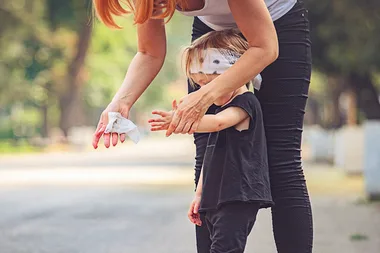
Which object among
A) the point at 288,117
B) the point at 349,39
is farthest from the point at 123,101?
the point at 349,39

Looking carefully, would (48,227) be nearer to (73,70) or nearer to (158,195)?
(158,195)

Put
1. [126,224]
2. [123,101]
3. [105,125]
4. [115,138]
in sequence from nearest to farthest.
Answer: [115,138], [105,125], [123,101], [126,224]

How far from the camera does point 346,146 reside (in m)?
19.9

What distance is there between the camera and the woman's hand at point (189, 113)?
3.09m

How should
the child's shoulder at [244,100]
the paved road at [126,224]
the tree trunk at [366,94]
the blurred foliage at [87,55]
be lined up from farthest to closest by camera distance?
the tree trunk at [366,94] → the blurred foliage at [87,55] → the paved road at [126,224] → the child's shoulder at [244,100]

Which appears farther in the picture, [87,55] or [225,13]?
[87,55]

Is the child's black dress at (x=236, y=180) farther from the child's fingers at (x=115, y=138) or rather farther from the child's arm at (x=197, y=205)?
the child's fingers at (x=115, y=138)

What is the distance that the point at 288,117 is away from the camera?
3629 mm

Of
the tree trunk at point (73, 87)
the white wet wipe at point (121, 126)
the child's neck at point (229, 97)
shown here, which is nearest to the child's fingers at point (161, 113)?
the white wet wipe at point (121, 126)

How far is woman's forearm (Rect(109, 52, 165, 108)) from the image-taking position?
3.67 m

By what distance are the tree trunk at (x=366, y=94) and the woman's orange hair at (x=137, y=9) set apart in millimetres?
18237

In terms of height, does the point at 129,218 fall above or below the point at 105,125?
below

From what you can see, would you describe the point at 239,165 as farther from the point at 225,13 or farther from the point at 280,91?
the point at 225,13

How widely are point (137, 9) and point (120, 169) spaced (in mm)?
19411
